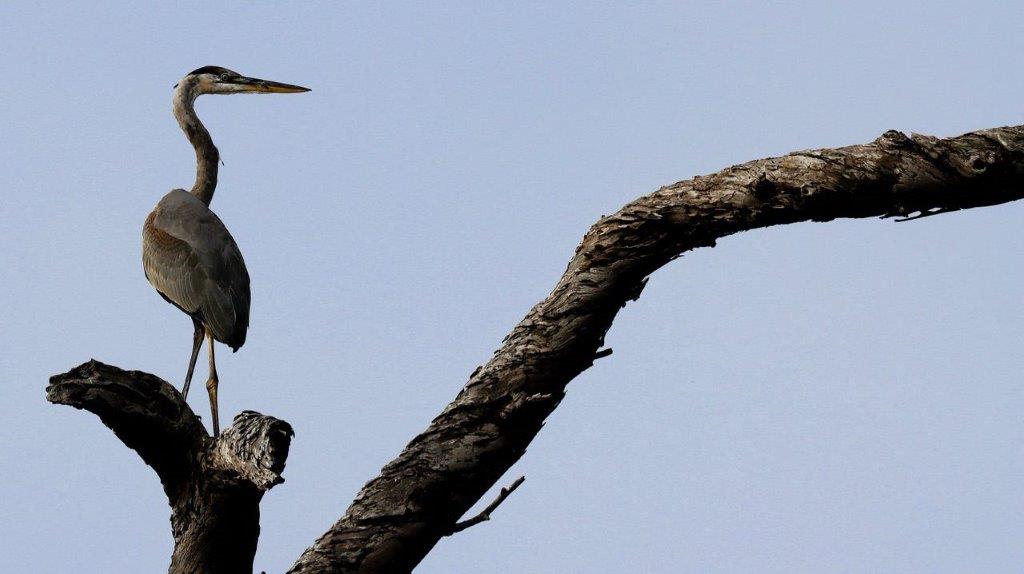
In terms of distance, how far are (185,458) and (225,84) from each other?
738cm

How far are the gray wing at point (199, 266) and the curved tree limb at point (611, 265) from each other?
16.5 ft

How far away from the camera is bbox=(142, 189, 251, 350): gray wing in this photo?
8477mm

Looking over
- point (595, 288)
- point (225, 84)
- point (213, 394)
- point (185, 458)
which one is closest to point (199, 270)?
point (213, 394)

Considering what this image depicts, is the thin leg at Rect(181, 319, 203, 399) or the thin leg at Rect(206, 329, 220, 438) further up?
the thin leg at Rect(181, 319, 203, 399)

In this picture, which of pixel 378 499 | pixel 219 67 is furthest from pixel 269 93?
pixel 378 499

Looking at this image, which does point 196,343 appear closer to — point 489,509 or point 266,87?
point 266,87

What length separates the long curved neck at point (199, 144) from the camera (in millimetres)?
10297

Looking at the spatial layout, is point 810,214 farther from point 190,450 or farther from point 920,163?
point 190,450

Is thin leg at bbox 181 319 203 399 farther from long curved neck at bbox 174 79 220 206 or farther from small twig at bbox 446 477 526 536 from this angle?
small twig at bbox 446 477 526 536

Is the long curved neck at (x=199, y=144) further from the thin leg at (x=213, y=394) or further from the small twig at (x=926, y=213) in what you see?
the small twig at (x=926, y=213)

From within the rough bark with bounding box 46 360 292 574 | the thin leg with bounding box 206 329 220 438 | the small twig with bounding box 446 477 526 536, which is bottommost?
the small twig with bounding box 446 477 526 536

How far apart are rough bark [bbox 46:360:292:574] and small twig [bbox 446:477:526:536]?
70cm

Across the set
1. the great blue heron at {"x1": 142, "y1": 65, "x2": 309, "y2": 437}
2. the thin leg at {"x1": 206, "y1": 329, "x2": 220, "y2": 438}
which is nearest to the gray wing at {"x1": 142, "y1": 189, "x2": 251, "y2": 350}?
the great blue heron at {"x1": 142, "y1": 65, "x2": 309, "y2": 437}

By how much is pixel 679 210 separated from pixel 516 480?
3.69ft
